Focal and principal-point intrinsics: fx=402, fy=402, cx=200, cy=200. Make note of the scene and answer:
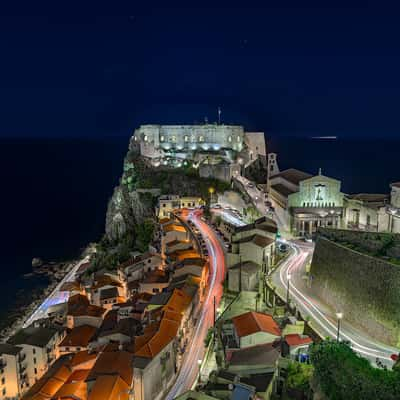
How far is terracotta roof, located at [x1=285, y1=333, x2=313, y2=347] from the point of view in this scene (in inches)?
847

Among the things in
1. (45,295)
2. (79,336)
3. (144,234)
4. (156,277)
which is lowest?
(45,295)

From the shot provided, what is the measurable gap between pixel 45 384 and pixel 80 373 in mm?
2483

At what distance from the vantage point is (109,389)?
82.2ft

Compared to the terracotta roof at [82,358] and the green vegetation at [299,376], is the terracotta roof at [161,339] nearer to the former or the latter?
the terracotta roof at [82,358]

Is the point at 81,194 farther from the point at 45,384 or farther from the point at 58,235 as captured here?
the point at 45,384

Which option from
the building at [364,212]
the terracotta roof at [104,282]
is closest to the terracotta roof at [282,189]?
the building at [364,212]

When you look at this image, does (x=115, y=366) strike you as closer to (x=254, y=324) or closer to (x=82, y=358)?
(x=82, y=358)

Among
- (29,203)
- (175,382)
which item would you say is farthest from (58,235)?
(175,382)

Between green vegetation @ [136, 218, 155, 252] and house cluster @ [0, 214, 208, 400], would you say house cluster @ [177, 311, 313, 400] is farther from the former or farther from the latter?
green vegetation @ [136, 218, 155, 252]

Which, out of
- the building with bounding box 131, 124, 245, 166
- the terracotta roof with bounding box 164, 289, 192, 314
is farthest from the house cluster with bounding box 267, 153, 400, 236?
the building with bounding box 131, 124, 245, 166

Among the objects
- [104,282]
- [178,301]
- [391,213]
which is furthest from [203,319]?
[391,213]

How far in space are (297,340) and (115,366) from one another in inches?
502

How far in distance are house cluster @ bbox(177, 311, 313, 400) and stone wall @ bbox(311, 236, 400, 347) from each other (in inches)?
146

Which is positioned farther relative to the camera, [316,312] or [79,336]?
[79,336]
